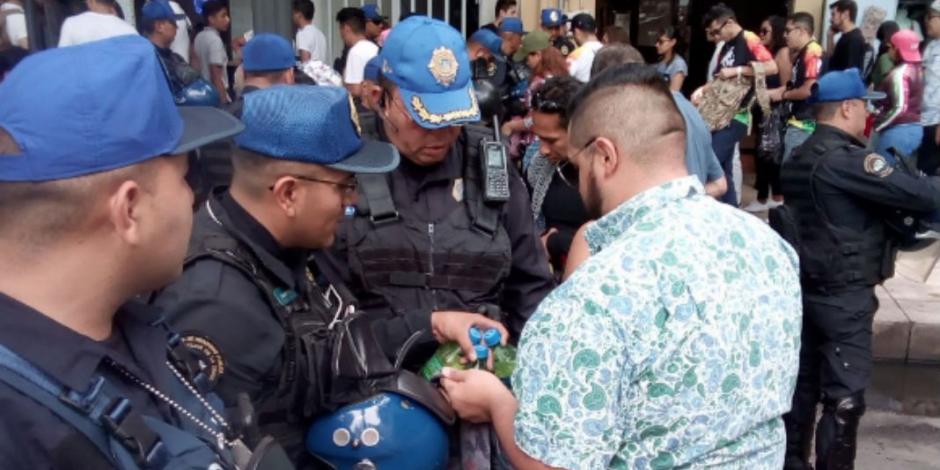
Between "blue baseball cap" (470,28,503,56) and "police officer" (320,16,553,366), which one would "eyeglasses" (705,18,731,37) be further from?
"police officer" (320,16,553,366)

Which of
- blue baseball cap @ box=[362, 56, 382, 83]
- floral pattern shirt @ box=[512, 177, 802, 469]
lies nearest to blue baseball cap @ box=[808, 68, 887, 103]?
blue baseball cap @ box=[362, 56, 382, 83]

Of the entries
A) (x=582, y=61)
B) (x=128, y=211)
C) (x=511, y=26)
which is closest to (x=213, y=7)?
(x=511, y=26)

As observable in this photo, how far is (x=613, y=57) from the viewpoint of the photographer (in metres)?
4.21

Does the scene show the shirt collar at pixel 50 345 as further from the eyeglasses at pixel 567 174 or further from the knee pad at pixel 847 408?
the knee pad at pixel 847 408

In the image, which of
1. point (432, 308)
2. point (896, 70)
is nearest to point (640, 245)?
point (432, 308)

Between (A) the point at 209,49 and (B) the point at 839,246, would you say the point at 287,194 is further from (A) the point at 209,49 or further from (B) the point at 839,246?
(A) the point at 209,49

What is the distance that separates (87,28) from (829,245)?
4.07 m

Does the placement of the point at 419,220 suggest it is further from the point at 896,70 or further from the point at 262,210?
the point at 896,70

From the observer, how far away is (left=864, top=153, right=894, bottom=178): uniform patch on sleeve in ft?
12.0

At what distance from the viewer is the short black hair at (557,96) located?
3.51 metres

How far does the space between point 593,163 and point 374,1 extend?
35.9ft

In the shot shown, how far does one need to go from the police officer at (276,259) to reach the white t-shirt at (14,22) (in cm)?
398

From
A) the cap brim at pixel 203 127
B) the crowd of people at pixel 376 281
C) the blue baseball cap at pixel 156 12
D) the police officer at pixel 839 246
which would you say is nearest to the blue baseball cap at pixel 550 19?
the blue baseball cap at pixel 156 12

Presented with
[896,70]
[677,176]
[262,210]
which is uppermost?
[677,176]
